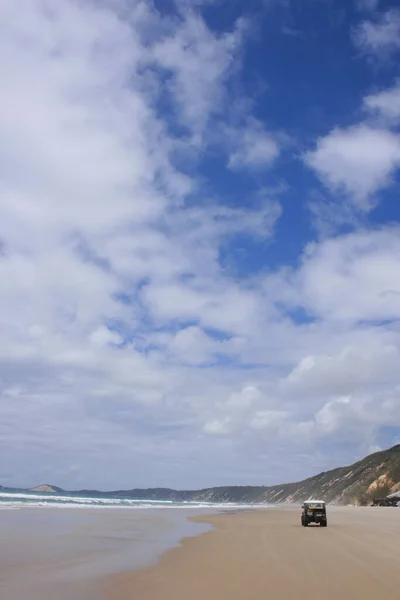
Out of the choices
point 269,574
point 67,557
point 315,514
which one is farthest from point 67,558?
point 315,514

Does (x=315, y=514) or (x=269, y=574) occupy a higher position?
(x=315, y=514)

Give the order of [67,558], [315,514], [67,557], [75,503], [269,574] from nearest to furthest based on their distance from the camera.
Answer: [269,574] → [67,558] → [67,557] → [315,514] → [75,503]

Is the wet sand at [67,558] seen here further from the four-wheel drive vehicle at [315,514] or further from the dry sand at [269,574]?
the four-wheel drive vehicle at [315,514]

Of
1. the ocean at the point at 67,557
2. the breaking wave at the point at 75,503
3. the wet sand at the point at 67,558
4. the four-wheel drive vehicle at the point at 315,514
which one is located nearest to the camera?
the wet sand at the point at 67,558

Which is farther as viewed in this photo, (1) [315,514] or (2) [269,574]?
(1) [315,514]

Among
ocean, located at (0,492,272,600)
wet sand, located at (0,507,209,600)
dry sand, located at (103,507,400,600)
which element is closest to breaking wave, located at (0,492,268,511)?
ocean, located at (0,492,272,600)

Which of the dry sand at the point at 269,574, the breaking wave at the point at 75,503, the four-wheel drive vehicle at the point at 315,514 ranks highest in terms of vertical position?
the four-wheel drive vehicle at the point at 315,514

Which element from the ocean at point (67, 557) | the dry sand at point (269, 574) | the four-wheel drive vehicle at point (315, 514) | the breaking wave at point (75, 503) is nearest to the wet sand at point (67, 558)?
the ocean at point (67, 557)

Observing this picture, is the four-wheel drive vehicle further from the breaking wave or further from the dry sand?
the breaking wave

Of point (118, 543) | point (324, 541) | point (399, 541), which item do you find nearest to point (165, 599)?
point (118, 543)

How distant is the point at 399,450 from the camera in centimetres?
16100

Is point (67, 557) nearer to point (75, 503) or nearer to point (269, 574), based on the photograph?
point (269, 574)

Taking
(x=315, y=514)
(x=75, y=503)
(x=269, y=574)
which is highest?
(x=315, y=514)

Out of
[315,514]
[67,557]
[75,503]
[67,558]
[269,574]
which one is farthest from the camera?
[75,503]
